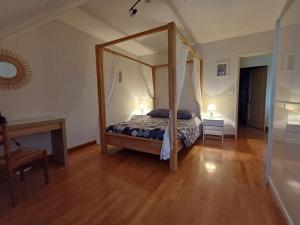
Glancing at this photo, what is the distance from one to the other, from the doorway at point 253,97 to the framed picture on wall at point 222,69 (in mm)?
1846

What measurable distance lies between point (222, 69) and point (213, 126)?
1.51m

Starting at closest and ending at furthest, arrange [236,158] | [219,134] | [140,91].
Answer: [236,158]
[219,134]
[140,91]

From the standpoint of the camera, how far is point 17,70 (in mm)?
2273

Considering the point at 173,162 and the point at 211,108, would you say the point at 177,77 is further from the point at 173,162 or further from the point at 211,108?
the point at 211,108

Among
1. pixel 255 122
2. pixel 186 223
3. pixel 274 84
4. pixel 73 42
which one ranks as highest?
pixel 73 42

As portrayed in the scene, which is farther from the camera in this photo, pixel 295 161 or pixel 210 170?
pixel 210 170

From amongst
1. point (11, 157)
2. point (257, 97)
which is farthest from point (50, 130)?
point (257, 97)

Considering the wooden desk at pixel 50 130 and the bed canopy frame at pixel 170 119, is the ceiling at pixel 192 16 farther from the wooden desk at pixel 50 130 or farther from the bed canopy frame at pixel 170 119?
the wooden desk at pixel 50 130

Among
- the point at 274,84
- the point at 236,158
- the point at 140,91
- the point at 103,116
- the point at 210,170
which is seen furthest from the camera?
the point at 140,91

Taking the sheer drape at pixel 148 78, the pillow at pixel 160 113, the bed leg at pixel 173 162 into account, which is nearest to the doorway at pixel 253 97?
the pillow at pixel 160 113

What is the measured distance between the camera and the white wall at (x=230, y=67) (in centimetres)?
357

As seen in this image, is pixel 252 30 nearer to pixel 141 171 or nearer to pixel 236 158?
pixel 236 158

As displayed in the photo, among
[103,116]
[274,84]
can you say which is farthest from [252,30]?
[103,116]

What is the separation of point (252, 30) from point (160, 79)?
2.57 meters
